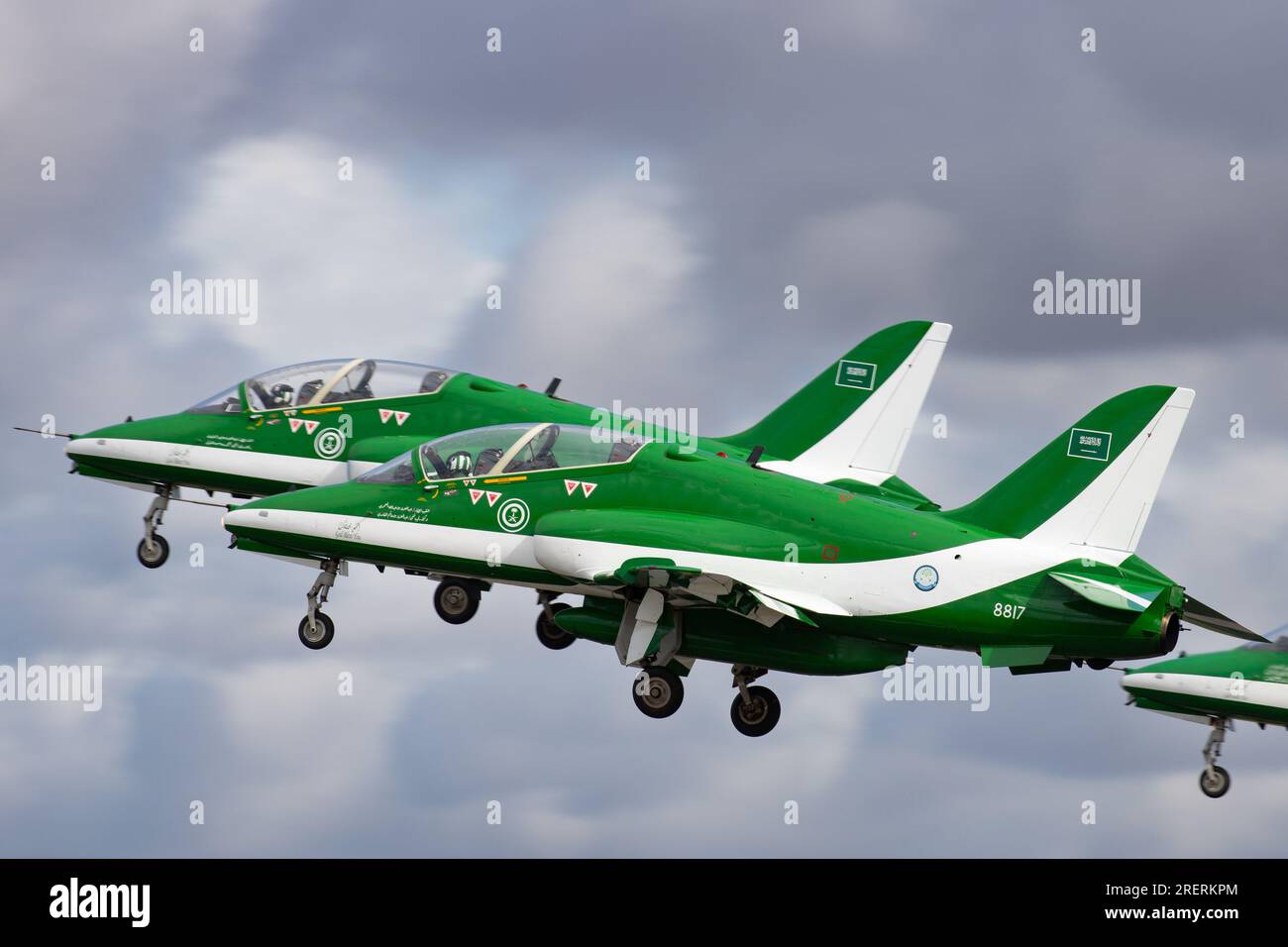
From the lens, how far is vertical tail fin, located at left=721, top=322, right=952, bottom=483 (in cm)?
4006

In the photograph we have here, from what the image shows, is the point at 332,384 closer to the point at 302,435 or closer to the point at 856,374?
the point at 302,435

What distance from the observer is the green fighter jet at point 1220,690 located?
40.0 m

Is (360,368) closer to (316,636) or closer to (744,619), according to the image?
(316,636)

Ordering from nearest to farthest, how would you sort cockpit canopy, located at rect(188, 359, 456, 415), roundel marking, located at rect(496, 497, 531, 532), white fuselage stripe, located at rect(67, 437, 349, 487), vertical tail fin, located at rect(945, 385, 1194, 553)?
vertical tail fin, located at rect(945, 385, 1194, 553)
roundel marking, located at rect(496, 497, 531, 532)
white fuselage stripe, located at rect(67, 437, 349, 487)
cockpit canopy, located at rect(188, 359, 456, 415)

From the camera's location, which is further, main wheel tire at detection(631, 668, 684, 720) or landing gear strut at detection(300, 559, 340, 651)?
landing gear strut at detection(300, 559, 340, 651)

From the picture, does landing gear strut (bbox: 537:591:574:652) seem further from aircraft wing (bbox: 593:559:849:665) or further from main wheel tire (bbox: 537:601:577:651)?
aircraft wing (bbox: 593:559:849:665)

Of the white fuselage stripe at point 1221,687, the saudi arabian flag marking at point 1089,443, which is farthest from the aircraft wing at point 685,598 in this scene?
the white fuselage stripe at point 1221,687

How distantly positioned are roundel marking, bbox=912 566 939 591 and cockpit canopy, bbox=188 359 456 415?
10.4 metres

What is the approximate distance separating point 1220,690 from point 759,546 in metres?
12.3

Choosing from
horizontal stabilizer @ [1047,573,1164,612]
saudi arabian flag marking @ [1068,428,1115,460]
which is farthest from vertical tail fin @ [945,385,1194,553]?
horizontal stabilizer @ [1047,573,1164,612]

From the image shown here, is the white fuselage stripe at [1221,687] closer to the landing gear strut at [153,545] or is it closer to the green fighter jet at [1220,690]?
the green fighter jet at [1220,690]

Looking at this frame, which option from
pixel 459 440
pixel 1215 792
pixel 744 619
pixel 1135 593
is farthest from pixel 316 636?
pixel 1215 792

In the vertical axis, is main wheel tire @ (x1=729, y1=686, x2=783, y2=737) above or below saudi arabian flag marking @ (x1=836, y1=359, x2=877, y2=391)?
below

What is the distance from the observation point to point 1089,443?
3356 centimetres
